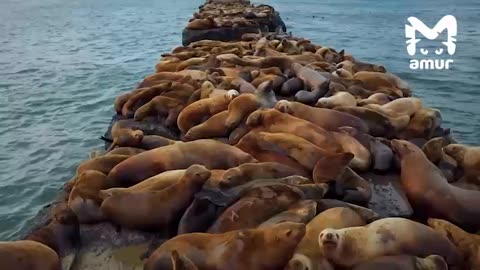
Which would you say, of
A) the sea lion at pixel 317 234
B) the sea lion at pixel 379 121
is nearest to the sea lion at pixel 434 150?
the sea lion at pixel 379 121

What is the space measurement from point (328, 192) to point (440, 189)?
749mm

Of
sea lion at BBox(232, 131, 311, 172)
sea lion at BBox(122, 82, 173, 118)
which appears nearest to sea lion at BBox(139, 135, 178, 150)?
sea lion at BBox(232, 131, 311, 172)

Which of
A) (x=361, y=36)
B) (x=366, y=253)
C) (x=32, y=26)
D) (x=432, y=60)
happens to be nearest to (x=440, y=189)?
(x=366, y=253)

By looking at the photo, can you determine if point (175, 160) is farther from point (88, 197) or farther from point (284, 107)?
point (284, 107)

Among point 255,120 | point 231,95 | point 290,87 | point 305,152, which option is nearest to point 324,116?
point 255,120

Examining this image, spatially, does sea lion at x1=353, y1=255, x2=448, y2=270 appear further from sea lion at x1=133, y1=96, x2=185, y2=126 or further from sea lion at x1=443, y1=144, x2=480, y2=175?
sea lion at x1=133, y1=96, x2=185, y2=126

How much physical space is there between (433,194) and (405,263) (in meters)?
1.08

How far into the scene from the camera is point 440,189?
373 centimetres

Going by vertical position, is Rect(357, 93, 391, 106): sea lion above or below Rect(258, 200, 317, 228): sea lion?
above

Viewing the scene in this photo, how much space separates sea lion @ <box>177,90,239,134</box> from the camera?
5629 millimetres

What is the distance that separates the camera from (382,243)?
119 inches

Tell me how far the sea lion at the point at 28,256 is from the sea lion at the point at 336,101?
10.3 ft

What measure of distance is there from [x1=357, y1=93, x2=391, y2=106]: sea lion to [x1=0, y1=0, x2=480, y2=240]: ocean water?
3.16 metres

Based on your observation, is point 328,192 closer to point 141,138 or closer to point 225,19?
point 141,138
